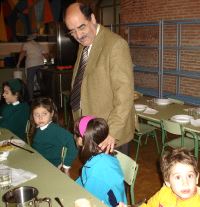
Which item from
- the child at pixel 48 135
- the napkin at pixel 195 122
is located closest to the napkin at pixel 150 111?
the napkin at pixel 195 122

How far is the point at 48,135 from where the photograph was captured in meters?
2.79

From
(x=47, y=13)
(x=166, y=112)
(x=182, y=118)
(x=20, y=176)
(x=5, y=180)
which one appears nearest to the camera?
(x=5, y=180)

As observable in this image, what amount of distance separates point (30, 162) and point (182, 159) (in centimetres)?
108

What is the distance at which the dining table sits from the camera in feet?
5.49

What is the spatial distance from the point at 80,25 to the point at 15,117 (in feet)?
6.42

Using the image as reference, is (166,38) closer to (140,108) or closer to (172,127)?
(140,108)

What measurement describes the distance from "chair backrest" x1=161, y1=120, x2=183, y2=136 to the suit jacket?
3.85 feet

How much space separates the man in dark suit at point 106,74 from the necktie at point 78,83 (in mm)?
47

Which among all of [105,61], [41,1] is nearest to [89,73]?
[105,61]

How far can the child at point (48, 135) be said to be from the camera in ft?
9.15

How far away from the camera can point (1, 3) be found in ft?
35.5

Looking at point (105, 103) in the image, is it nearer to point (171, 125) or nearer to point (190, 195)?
point (190, 195)

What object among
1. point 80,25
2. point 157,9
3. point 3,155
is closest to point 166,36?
point 157,9

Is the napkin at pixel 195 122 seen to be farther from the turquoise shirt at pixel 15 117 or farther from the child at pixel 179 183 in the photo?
the turquoise shirt at pixel 15 117
